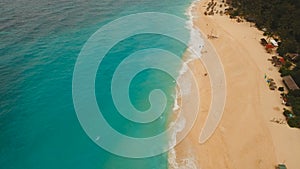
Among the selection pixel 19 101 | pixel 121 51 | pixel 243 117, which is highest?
pixel 121 51

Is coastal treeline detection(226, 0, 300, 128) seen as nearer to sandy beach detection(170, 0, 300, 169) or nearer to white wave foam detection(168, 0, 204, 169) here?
sandy beach detection(170, 0, 300, 169)

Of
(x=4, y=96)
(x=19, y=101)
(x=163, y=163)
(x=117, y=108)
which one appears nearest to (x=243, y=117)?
(x=163, y=163)

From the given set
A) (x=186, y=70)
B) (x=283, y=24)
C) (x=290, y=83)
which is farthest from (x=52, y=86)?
(x=283, y=24)

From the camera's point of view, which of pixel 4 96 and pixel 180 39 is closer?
pixel 4 96

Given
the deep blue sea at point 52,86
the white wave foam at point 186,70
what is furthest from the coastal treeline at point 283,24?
the deep blue sea at point 52,86

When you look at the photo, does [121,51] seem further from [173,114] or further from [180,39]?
[173,114]
